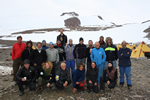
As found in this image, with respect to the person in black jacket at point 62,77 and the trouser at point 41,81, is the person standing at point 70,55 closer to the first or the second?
the person in black jacket at point 62,77

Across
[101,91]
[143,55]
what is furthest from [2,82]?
[143,55]

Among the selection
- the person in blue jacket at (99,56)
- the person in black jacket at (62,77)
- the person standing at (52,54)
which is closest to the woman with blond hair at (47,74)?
the person in black jacket at (62,77)

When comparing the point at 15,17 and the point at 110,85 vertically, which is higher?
the point at 15,17

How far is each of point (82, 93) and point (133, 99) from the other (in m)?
1.53

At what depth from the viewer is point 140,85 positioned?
14.3 ft

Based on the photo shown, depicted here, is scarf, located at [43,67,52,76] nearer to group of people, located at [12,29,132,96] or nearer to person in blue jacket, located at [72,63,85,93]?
group of people, located at [12,29,132,96]

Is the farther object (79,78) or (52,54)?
(52,54)

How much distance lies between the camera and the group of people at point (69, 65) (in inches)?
148

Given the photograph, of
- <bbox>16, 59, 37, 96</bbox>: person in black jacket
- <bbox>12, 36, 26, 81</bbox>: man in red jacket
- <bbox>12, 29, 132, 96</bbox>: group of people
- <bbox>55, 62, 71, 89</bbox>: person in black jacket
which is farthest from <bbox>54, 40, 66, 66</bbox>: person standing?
<bbox>12, 36, 26, 81</bbox>: man in red jacket

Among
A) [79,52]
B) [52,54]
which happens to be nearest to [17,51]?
[52,54]

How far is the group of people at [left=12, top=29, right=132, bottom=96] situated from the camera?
3.77 meters

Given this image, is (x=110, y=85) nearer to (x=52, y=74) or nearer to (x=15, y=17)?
(x=52, y=74)

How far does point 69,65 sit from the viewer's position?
4.73 metres

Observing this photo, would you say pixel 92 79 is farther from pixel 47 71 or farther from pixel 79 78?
pixel 47 71
